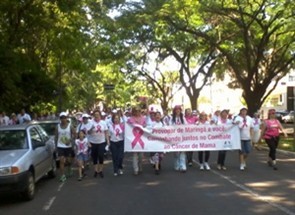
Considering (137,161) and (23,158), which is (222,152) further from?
(23,158)

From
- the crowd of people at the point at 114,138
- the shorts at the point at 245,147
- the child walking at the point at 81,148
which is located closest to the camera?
the crowd of people at the point at 114,138

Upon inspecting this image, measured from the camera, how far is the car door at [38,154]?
1104 centimetres

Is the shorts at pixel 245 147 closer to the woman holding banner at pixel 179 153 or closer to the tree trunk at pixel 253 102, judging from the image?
the woman holding banner at pixel 179 153

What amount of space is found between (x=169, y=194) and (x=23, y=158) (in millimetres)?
2908

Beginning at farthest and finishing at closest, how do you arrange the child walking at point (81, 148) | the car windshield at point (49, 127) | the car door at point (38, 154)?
the car windshield at point (49, 127) → the child walking at point (81, 148) → the car door at point (38, 154)

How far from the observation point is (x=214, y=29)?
1174 inches

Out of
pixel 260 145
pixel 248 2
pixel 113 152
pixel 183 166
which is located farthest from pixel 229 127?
pixel 248 2

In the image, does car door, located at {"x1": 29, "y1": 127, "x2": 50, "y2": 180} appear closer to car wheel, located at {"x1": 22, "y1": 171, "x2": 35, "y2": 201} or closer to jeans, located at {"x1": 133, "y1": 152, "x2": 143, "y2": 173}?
car wheel, located at {"x1": 22, "y1": 171, "x2": 35, "y2": 201}

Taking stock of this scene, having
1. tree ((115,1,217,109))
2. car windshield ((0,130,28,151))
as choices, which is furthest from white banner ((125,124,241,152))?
tree ((115,1,217,109))

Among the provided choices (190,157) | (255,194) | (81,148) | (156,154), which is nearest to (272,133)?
(190,157)

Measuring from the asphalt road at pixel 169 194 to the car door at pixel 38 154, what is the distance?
447 millimetres

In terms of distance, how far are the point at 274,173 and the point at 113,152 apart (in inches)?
165

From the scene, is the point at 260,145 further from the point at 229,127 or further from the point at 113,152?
the point at 113,152

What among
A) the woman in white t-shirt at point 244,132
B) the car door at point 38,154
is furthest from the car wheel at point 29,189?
the woman in white t-shirt at point 244,132
